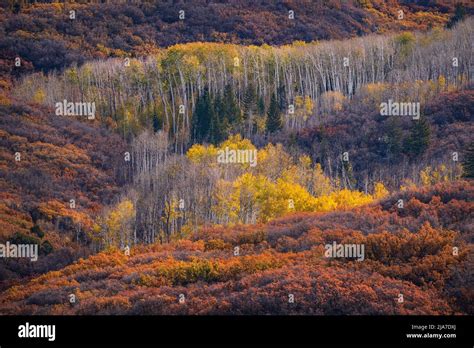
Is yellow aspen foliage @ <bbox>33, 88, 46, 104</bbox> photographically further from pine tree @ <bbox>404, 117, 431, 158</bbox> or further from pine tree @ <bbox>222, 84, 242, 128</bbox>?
pine tree @ <bbox>404, 117, 431, 158</bbox>

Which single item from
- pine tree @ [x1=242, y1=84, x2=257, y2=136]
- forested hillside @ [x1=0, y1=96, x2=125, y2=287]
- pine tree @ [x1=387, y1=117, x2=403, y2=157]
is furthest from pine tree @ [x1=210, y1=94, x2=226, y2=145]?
pine tree @ [x1=387, y1=117, x2=403, y2=157]

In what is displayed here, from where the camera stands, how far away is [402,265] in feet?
82.8

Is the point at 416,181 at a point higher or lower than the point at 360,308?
lower

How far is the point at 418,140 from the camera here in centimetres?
7106

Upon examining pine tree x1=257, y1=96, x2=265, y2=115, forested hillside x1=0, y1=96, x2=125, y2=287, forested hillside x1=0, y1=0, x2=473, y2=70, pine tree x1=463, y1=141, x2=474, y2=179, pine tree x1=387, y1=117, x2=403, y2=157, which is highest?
forested hillside x1=0, y1=0, x2=473, y2=70

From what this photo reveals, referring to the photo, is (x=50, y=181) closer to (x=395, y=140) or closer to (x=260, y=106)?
(x=260, y=106)

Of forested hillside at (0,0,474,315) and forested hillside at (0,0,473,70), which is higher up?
forested hillside at (0,0,473,70)

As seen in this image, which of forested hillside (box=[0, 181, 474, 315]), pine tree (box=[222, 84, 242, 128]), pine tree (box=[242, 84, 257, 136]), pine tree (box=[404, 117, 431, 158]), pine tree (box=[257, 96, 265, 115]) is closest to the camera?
forested hillside (box=[0, 181, 474, 315])

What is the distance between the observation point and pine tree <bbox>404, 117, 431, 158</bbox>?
7069cm

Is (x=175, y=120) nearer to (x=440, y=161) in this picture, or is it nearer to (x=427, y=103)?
(x=427, y=103)

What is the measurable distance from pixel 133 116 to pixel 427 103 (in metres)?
33.3

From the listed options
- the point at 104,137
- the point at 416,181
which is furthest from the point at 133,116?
the point at 416,181

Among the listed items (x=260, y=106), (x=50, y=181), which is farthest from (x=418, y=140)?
(x=50, y=181)

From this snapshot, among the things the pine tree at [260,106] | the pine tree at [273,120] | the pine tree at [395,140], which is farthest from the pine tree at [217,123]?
the pine tree at [395,140]
